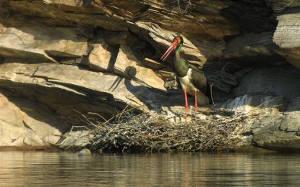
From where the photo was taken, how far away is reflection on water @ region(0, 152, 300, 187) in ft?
33.0

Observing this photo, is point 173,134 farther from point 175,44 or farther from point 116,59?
point 116,59

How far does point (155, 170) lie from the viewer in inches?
470

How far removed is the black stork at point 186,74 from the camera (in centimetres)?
1842

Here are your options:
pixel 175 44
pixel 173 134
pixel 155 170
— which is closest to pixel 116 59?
pixel 175 44

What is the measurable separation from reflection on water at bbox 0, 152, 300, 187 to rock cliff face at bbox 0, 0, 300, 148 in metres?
3.45

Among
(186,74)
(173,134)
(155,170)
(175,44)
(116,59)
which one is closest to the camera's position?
(155,170)

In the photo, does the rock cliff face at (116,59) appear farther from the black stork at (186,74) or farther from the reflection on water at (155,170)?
the reflection on water at (155,170)

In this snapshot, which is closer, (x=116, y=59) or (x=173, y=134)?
(x=173, y=134)

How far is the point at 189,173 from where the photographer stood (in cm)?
1128

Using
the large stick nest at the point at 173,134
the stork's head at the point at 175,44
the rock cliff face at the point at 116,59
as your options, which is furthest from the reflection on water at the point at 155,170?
the rock cliff face at the point at 116,59

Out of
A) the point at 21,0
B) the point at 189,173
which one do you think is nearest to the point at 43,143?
the point at 21,0

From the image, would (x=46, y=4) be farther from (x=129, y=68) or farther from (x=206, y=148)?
(x=206, y=148)

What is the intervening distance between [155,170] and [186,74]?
678 cm

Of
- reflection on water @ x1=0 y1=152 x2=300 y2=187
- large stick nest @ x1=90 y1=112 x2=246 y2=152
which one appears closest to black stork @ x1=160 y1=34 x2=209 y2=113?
large stick nest @ x1=90 y1=112 x2=246 y2=152
